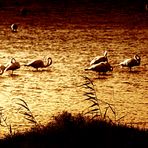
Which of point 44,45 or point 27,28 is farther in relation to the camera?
point 27,28

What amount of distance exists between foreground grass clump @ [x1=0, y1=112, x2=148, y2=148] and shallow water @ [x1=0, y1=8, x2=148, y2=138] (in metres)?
2.19

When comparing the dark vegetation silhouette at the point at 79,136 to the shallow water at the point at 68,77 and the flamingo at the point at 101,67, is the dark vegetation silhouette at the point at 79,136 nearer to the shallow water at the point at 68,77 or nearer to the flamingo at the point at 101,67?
the shallow water at the point at 68,77

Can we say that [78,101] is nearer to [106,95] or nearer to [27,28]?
[106,95]

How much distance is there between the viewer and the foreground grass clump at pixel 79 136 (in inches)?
241

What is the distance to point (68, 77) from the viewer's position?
44.6 feet

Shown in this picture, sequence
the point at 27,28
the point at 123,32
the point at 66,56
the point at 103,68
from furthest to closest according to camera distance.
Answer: the point at 27,28, the point at 123,32, the point at 66,56, the point at 103,68

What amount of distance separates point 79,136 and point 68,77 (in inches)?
287

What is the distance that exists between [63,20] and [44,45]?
1005cm

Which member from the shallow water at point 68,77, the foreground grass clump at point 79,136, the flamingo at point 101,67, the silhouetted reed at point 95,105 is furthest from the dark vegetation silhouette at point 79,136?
the flamingo at point 101,67

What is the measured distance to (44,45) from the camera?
1942 centimetres

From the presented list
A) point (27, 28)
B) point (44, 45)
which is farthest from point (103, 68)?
point (27, 28)

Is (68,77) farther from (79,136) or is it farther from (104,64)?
(79,136)

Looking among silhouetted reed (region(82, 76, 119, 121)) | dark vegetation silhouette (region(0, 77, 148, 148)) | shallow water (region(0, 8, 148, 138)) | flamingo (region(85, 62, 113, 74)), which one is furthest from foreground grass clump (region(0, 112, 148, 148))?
flamingo (region(85, 62, 113, 74))

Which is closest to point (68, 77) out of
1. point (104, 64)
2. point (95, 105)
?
point (104, 64)
